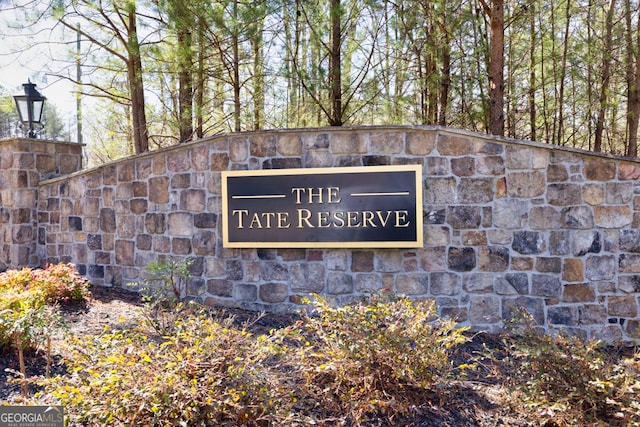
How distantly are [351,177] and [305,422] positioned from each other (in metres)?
2.46

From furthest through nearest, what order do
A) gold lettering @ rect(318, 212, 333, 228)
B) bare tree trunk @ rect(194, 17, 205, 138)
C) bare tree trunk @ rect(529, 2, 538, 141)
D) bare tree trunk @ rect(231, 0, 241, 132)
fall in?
bare tree trunk @ rect(529, 2, 538, 141)
bare tree trunk @ rect(231, 0, 241, 132)
bare tree trunk @ rect(194, 17, 205, 138)
gold lettering @ rect(318, 212, 333, 228)

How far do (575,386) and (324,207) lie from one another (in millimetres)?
2561

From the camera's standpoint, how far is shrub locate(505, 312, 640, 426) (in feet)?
8.22

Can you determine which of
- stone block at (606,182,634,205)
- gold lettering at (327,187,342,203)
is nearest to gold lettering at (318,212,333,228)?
gold lettering at (327,187,342,203)

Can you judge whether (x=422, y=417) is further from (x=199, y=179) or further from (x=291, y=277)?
(x=199, y=179)

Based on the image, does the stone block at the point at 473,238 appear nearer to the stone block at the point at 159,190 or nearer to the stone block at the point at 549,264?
the stone block at the point at 549,264

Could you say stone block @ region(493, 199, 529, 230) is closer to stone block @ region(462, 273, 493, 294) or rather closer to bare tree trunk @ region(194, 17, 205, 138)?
stone block @ region(462, 273, 493, 294)

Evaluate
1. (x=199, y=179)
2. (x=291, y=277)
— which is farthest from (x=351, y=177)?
(x=199, y=179)

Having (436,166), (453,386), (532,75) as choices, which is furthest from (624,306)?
(532,75)

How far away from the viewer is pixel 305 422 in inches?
101

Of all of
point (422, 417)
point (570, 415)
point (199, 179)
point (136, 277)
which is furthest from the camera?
point (136, 277)

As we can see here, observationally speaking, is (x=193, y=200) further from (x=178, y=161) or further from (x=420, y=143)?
(x=420, y=143)

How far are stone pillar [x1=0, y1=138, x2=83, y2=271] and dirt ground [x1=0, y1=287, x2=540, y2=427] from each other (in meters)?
1.93

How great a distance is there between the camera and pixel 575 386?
8.75 ft
